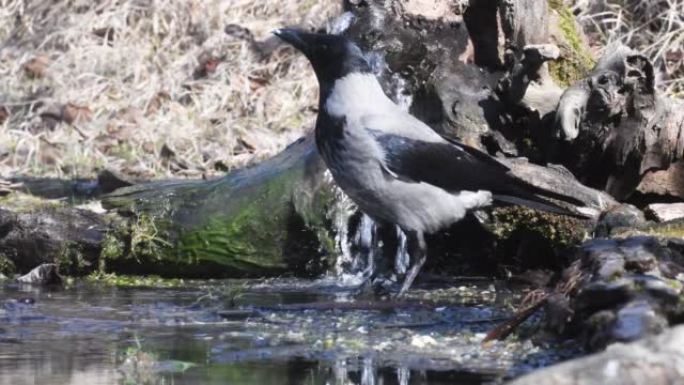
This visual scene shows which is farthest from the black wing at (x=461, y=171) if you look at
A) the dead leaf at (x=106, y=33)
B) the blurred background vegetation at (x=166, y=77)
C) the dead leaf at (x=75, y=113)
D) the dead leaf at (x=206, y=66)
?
the dead leaf at (x=106, y=33)

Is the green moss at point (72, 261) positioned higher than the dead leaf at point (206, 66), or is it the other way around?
the dead leaf at point (206, 66)

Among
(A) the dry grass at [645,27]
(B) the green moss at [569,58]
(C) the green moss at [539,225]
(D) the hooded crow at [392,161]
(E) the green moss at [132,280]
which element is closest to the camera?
(D) the hooded crow at [392,161]

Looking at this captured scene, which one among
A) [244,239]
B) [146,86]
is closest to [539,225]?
[244,239]

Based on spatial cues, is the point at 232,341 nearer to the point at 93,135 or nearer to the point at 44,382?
the point at 44,382

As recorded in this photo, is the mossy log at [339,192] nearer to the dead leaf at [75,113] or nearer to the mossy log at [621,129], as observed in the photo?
the mossy log at [621,129]

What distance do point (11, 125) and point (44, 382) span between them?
7226 millimetres

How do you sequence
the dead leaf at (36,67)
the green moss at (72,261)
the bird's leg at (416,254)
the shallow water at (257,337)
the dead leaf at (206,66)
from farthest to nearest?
the dead leaf at (36,67) → the dead leaf at (206,66) → the green moss at (72,261) → the bird's leg at (416,254) → the shallow water at (257,337)

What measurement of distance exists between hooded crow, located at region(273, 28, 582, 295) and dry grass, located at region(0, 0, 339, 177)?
11.8 feet

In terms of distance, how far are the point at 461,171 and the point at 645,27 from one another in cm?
512

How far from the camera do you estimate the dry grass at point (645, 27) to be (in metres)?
10.9

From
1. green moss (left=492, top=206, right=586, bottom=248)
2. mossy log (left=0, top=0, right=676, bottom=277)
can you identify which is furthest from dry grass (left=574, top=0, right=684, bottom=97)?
green moss (left=492, top=206, right=586, bottom=248)

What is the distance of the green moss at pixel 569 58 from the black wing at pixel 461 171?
1341 millimetres

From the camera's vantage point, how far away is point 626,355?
3363 mm

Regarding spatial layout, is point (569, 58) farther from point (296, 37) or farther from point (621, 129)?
point (296, 37)
